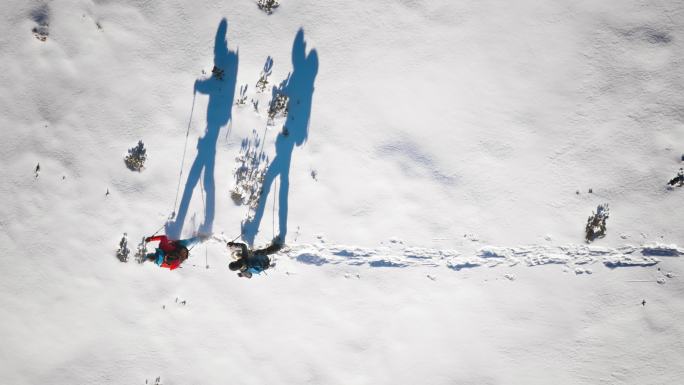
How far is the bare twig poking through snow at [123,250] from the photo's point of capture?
6379 mm

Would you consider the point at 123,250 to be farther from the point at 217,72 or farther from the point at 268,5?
the point at 268,5

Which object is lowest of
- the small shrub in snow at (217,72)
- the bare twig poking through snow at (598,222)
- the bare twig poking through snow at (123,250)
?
the bare twig poking through snow at (123,250)

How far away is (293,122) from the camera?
6.16 m

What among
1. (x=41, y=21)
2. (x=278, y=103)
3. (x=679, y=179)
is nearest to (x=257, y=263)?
(x=278, y=103)

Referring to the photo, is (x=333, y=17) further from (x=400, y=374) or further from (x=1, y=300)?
(x=1, y=300)

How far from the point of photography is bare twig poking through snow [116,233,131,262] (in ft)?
20.9

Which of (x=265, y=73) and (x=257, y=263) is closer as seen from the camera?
(x=257, y=263)

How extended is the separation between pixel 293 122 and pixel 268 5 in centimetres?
190

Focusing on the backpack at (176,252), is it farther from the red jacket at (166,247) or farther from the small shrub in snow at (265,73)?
the small shrub in snow at (265,73)

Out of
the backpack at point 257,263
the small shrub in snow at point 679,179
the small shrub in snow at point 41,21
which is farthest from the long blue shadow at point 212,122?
the small shrub in snow at point 679,179

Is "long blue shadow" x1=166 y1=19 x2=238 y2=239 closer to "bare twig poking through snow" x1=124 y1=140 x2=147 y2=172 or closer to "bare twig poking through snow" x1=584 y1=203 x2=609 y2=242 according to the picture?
"bare twig poking through snow" x1=124 y1=140 x2=147 y2=172

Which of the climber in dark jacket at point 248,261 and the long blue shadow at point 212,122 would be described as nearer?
the climber in dark jacket at point 248,261

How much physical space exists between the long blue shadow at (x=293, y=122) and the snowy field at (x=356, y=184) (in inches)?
1.4

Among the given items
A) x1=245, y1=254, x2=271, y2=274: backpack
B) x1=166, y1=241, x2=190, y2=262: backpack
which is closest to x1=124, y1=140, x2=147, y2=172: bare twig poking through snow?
x1=166, y1=241, x2=190, y2=262: backpack
